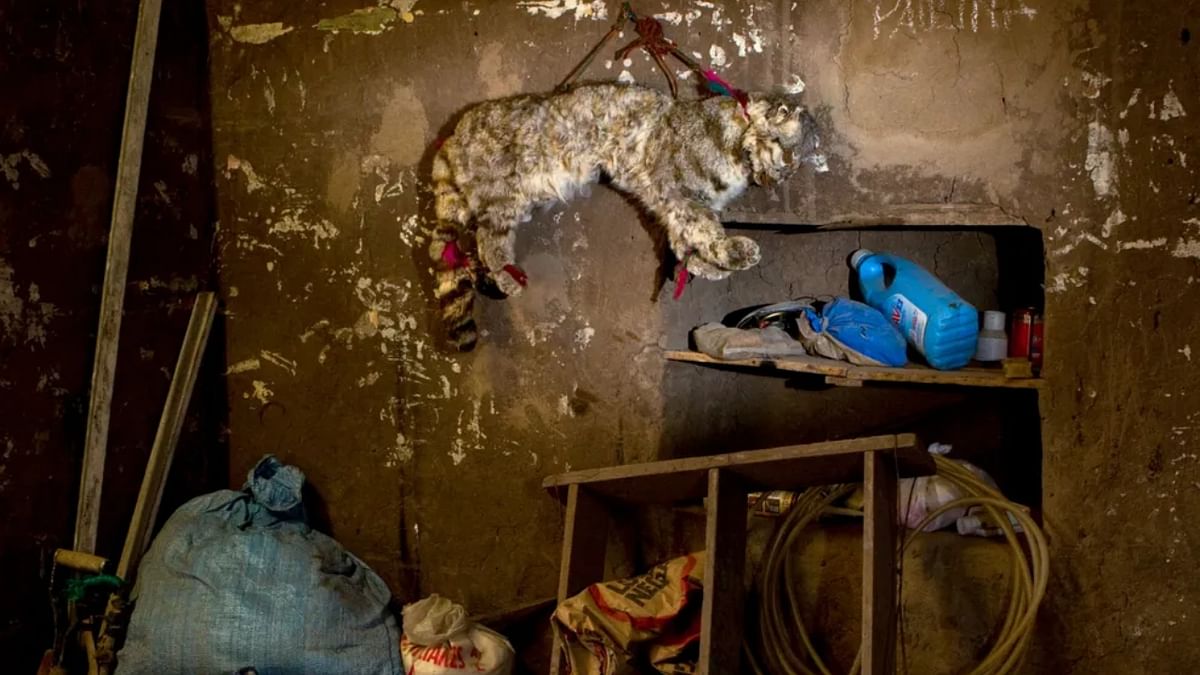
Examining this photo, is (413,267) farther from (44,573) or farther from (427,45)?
(44,573)

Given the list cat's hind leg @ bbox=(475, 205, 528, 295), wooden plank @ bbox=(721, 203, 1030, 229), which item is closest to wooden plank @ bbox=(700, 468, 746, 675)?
wooden plank @ bbox=(721, 203, 1030, 229)

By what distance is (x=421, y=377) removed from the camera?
298 cm

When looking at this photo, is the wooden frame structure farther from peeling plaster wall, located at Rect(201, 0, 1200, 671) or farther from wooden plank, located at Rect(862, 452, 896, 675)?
peeling plaster wall, located at Rect(201, 0, 1200, 671)

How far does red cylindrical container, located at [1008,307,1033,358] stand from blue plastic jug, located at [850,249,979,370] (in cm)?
11

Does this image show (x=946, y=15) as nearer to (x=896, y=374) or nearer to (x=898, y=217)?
(x=898, y=217)

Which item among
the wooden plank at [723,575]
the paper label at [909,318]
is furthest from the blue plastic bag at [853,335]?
the wooden plank at [723,575]

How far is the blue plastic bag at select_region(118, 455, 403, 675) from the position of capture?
263cm

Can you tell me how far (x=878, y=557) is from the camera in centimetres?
194

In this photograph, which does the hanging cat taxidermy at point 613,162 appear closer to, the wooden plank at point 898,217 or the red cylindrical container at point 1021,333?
the wooden plank at point 898,217

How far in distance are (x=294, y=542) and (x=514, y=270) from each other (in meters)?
1.17

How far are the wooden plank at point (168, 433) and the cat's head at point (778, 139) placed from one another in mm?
1988

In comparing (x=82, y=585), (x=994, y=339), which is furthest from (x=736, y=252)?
(x=82, y=585)

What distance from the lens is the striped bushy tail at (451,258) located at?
108 inches

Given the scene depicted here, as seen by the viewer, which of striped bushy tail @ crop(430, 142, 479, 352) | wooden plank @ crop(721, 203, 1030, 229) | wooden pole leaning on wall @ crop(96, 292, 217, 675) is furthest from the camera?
wooden pole leaning on wall @ crop(96, 292, 217, 675)
